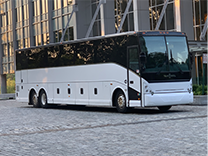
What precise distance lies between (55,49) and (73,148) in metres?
14.6

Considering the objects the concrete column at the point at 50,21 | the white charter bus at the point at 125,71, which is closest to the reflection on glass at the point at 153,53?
the white charter bus at the point at 125,71

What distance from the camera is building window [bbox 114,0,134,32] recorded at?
40397 millimetres

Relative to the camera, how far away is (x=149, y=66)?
685 inches

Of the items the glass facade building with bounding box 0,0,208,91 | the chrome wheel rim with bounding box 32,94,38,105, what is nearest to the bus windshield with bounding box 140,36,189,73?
the chrome wheel rim with bounding box 32,94,38,105

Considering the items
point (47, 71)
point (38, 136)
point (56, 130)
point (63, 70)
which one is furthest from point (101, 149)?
Answer: point (47, 71)

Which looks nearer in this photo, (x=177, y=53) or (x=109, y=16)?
(x=177, y=53)

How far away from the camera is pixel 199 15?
→ 3588cm

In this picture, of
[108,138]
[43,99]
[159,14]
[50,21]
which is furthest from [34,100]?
[50,21]

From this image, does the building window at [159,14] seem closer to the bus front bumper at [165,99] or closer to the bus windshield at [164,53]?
the bus windshield at [164,53]

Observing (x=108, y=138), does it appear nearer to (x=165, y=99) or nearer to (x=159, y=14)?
(x=165, y=99)

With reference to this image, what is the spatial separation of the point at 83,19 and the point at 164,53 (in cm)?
2878

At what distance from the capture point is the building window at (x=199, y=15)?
115 ft

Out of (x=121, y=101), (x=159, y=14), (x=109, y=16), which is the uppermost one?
(x=109, y=16)

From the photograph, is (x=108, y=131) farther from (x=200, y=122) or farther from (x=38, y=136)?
(x=200, y=122)
